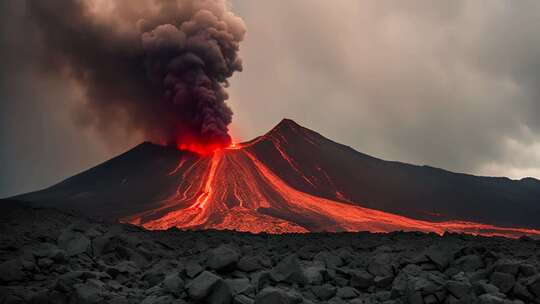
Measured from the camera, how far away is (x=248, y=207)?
58281 millimetres

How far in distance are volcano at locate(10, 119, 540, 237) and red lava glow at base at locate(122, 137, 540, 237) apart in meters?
0.15

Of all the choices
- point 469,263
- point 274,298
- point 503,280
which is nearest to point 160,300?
point 274,298

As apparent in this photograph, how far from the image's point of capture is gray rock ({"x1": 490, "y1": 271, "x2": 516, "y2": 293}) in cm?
1002

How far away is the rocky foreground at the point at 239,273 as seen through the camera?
369 inches

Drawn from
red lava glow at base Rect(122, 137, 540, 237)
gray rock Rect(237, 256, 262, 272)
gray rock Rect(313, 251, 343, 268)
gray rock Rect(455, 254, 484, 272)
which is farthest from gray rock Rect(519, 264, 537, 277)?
red lava glow at base Rect(122, 137, 540, 237)

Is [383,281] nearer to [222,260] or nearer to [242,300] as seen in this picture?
[222,260]

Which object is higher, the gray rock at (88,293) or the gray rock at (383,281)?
the gray rock at (383,281)

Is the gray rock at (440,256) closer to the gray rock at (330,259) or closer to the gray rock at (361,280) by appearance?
the gray rock at (361,280)

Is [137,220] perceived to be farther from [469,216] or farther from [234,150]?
[469,216]

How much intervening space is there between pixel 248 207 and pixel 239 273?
4736cm

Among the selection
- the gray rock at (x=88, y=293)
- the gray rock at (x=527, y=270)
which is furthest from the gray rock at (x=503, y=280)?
the gray rock at (x=88, y=293)

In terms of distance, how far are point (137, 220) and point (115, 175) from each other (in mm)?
36499

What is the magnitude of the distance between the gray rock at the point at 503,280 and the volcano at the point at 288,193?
37.6 metres

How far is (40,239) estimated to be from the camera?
14.3 metres
